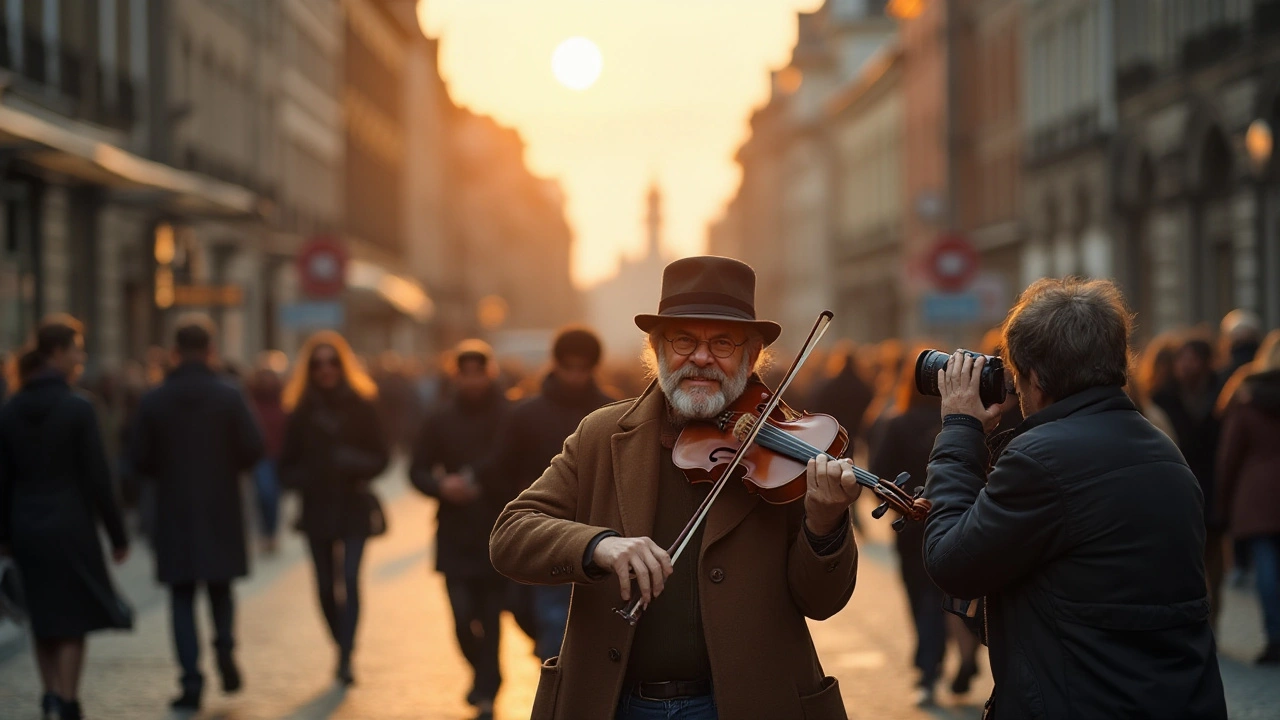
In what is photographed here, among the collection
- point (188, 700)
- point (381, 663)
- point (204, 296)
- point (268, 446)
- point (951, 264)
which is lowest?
point (381, 663)

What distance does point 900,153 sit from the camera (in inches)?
2746

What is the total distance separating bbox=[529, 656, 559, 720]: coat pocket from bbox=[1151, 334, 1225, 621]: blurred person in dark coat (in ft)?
25.8

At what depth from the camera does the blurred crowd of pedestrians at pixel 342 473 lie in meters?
9.87

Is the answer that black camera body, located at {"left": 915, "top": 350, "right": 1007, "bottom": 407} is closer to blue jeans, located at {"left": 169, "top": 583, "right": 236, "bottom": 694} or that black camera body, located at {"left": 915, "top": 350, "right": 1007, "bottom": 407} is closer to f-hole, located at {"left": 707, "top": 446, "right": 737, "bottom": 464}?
f-hole, located at {"left": 707, "top": 446, "right": 737, "bottom": 464}

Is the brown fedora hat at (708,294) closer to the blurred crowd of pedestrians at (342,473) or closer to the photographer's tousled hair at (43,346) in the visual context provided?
the blurred crowd of pedestrians at (342,473)

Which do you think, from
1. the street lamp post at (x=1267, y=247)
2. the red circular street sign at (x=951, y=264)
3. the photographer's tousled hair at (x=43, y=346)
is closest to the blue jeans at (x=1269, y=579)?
the photographer's tousled hair at (x=43, y=346)

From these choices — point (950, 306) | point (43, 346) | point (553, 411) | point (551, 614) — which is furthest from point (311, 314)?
point (551, 614)

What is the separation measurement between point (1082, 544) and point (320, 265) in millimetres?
18395

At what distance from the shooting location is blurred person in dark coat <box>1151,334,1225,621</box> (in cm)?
1243

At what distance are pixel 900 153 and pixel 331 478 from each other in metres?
59.4

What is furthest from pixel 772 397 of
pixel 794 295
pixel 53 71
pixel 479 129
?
pixel 479 129

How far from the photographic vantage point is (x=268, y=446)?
20984mm

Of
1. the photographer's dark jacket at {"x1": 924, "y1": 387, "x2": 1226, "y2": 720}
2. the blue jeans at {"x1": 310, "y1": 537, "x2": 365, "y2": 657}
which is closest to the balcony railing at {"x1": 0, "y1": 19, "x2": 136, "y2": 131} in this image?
the blue jeans at {"x1": 310, "y1": 537, "x2": 365, "y2": 657}

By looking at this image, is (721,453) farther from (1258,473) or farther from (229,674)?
(1258,473)
